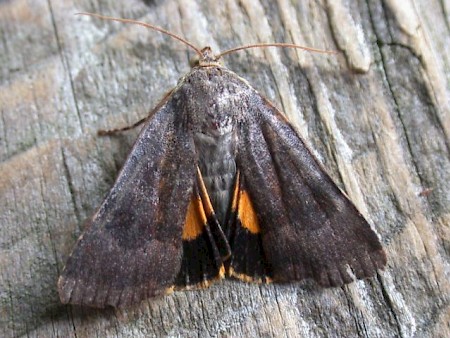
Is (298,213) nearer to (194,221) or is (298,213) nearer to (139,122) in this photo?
(194,221)

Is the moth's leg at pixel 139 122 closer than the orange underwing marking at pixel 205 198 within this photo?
No

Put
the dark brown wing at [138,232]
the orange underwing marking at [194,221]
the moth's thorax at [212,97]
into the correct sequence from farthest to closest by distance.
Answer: the moth's thorax at [212,97]
the orange underwing marking at [194,221]
the dark brown wing at [138,232]

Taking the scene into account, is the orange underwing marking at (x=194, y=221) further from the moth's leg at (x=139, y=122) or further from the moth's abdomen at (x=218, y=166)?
the moth's leg at (x=139, y=122)

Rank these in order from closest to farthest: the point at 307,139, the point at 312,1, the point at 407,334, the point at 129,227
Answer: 1. the point at 407,334
2. the point at 129,227
3. the point at 307,139
4. the point at 312,1

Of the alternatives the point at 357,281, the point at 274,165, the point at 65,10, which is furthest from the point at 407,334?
the point at 65,10

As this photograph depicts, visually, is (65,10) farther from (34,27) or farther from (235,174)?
(235,174)

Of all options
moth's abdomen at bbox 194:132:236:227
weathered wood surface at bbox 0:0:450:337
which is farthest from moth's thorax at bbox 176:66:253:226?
weathered wood surface at bbox 0:0:450:337

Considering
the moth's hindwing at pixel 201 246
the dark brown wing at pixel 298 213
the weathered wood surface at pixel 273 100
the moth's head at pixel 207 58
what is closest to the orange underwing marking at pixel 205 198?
the moth's hindwing at pixel 201 246

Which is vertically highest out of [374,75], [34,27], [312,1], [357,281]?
[34,27]
